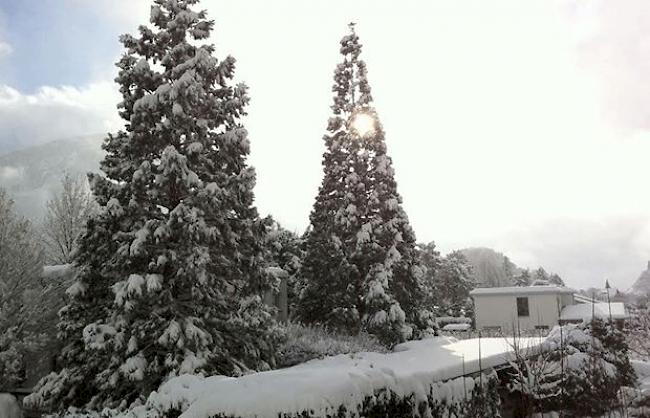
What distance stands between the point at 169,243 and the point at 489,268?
94765 millimetres

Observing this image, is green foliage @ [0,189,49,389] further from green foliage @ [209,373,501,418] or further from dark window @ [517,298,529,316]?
dark window @ [517,298,529,316]

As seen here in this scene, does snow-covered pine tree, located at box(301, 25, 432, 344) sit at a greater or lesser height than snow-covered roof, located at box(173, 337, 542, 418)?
greater

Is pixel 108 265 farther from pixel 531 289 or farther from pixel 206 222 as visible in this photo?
pixel 531 289

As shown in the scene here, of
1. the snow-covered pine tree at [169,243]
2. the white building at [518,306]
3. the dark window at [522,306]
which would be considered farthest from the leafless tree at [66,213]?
the dark window at [522,306]

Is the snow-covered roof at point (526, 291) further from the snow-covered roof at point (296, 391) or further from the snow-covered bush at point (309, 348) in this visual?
the snow-covered roof at point (296, 391)

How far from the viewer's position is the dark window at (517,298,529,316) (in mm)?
44219

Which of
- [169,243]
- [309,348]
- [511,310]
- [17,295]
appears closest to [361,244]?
[309,348]

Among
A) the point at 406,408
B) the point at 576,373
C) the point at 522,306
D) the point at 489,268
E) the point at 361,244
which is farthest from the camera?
the point at 489,268

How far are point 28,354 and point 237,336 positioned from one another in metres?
5.59

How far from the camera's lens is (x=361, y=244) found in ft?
83.4

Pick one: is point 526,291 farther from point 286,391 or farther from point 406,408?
point 286,391

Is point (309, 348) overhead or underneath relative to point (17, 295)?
underneath

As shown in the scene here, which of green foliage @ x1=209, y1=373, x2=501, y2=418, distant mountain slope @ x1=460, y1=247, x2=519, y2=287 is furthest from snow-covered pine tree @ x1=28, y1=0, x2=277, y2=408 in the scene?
distant mountain slope @ x1=460, y1=247, x2=519, y2=287

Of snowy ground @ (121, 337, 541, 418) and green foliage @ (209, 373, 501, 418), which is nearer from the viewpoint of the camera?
snowy ground @ (121, 337, 541, 418)
